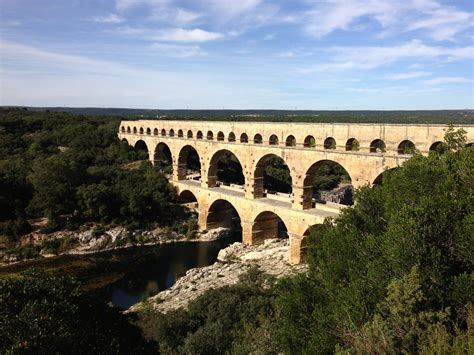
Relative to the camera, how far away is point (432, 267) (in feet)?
25.5

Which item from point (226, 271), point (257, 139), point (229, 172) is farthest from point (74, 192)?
point (229, 172)

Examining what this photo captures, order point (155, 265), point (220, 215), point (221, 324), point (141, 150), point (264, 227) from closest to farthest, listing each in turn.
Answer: point (221, 324)
point (155, 265)
point (264, 227)
point (220, 215)
point (141, 150)

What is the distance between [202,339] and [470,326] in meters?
6.74

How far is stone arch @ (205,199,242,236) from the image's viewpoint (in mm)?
29844

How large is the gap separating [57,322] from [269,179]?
3447 cm

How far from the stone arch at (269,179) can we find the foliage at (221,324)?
10396 millimetres

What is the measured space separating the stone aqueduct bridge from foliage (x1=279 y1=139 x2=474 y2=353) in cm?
843

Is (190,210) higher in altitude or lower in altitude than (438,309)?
lower

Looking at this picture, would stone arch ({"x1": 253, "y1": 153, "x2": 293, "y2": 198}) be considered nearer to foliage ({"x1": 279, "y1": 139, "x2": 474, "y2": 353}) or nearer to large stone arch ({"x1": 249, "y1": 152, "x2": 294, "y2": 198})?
large stone arch ({"x1": 249, "y1": 152, "x2": 294, "y2": 198})

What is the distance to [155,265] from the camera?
24984mm

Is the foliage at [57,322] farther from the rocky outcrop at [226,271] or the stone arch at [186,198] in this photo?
the stone arch at [186,198]

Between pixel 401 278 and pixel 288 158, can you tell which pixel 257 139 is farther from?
pixel 401 278

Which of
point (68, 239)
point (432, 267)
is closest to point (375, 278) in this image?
point (432, 267)

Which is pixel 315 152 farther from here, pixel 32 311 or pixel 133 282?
pixel 32 311
